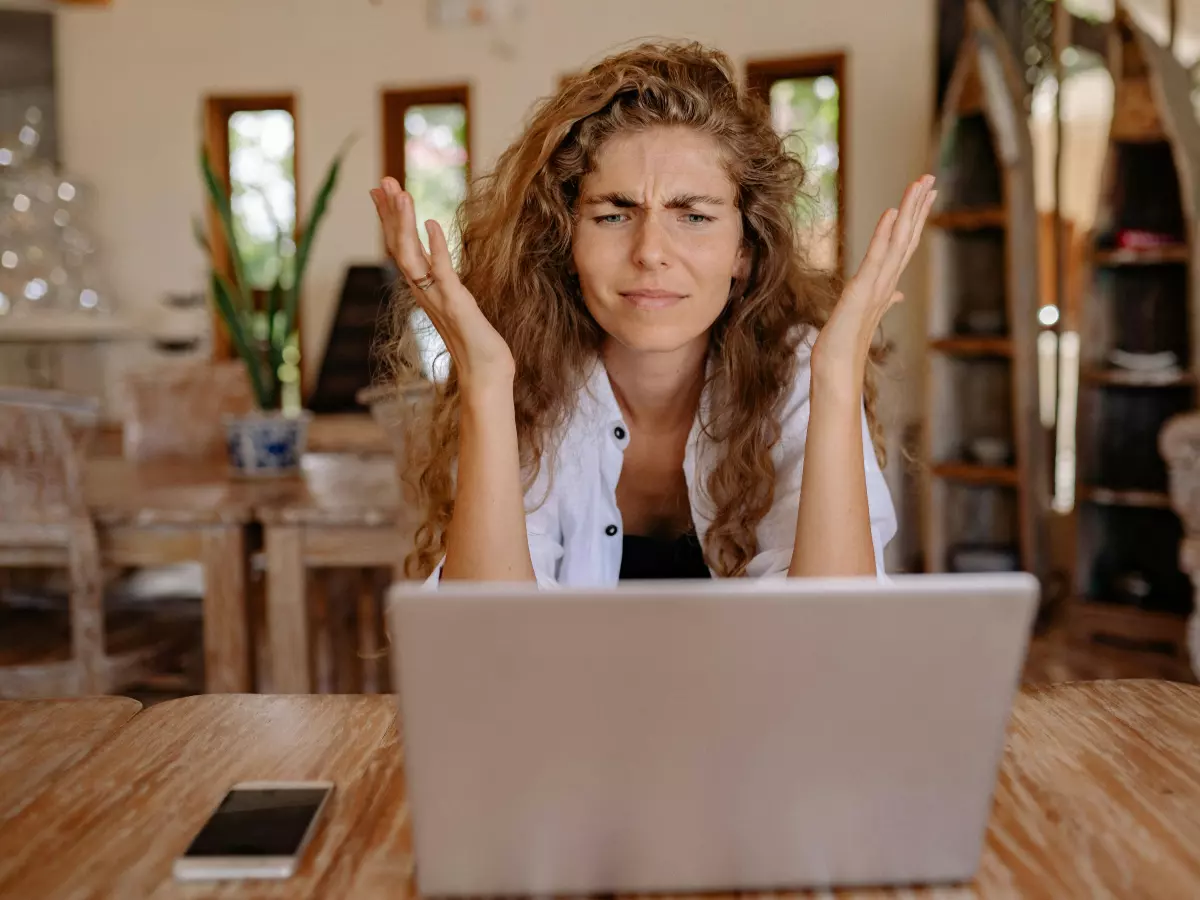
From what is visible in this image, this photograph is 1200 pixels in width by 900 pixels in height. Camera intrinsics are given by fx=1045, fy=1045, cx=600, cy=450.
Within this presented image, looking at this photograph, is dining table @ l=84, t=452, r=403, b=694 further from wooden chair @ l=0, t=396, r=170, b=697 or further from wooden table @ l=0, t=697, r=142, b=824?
wooden table @ l=0, t=697, r=142, b=824

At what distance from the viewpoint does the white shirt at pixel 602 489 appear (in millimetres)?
1390

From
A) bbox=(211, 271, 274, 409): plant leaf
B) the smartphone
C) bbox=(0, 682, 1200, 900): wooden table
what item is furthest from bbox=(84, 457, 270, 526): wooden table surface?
the smartphone

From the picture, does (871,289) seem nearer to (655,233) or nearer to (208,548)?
(655,233)

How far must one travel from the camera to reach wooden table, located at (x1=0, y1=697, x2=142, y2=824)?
78 cm

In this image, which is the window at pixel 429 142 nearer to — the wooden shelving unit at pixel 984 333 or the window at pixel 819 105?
the window at pixel 819 105

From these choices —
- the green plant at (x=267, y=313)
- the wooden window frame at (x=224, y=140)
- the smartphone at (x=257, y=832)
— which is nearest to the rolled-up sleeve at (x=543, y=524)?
the smartphone at (x=257, y=832)

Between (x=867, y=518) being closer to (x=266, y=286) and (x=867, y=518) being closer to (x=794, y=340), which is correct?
(x=794, y=340)

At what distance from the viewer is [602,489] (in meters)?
1.47

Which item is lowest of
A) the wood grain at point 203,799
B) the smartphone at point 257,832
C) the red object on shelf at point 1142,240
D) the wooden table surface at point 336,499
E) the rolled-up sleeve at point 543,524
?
the wooden table surface at point 336,499

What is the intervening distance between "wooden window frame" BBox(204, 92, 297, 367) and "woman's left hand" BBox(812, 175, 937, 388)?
14.4 ft

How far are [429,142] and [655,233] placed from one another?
4.17 m

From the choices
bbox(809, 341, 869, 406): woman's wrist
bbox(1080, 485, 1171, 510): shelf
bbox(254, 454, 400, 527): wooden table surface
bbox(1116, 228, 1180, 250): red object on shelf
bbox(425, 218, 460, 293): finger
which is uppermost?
bbox(1116, 228, 1180, 250): red object on shelf

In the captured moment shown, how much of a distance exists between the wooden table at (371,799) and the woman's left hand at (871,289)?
0.40 meters

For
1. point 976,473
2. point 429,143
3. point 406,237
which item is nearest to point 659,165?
point 406,237
